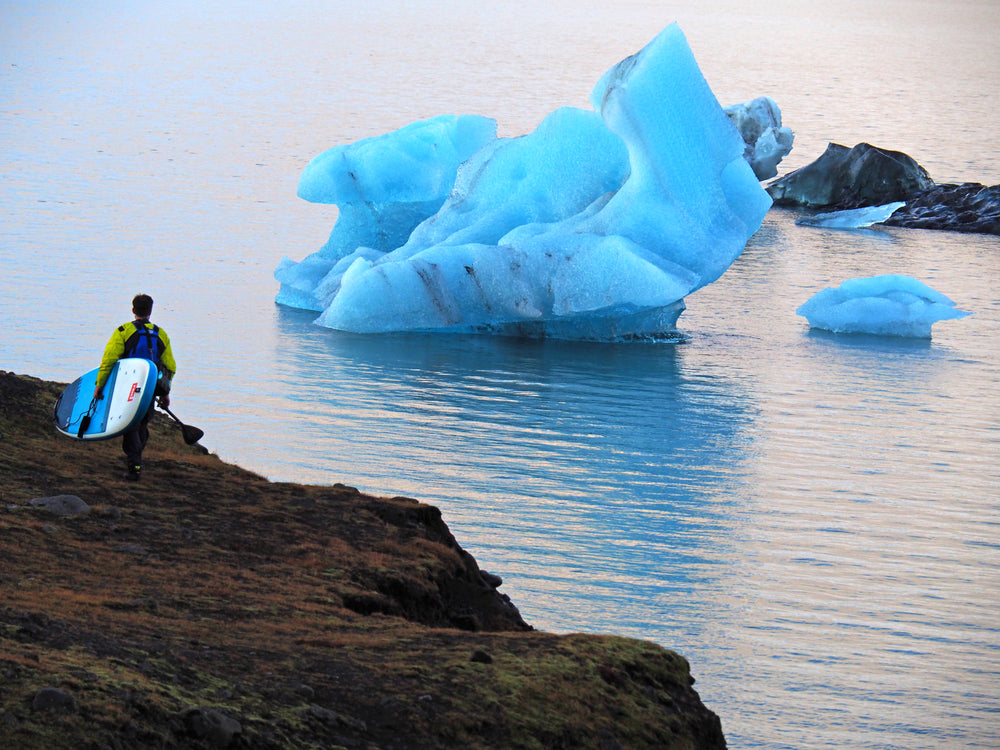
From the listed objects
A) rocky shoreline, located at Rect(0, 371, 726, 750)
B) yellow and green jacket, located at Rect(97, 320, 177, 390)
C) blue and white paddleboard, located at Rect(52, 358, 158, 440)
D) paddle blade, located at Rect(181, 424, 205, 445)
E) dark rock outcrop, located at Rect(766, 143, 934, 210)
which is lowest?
rocky shoreline, located at Rect(0, 371, 726, 750)

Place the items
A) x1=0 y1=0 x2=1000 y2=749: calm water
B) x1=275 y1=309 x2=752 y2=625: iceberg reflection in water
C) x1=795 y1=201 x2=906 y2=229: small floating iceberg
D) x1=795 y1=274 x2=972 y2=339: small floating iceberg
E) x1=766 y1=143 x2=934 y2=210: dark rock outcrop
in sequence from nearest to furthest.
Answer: x1=0 y1=0 x2=1000 y2=749: calm water
x1=275 y1=309 x2=752 y2=625: iceberg reflection in water
x1=795 y1=274 x2=972 y2=339: small floating iceberg
x1=795 y1=201 x2=906 y2=229: small floating iceberg
x1=766 y1=143 x2=934 y2=210: dark rock outcrop

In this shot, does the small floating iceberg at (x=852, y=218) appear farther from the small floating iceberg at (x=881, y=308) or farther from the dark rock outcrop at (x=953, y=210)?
the small floating iceberg at (x=881, y=308)

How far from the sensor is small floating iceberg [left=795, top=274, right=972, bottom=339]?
22.0 meters

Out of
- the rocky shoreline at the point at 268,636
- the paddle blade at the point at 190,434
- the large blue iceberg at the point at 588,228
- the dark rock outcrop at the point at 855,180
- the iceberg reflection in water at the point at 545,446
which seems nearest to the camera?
the rocky shoreline at the point at 268,636

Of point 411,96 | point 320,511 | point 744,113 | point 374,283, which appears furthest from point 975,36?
point 320,511

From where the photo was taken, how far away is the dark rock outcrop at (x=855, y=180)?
121ft

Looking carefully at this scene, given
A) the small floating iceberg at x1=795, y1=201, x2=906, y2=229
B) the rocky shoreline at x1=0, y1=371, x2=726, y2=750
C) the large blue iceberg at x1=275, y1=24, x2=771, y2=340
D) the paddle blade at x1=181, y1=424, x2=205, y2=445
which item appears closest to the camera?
the rocky shoreline at x1=0, y1=371, x2=726, y2=750

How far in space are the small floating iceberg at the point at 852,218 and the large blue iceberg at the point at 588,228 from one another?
14.8 m

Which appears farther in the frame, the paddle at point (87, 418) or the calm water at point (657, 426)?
the calm water at point (657, 426)

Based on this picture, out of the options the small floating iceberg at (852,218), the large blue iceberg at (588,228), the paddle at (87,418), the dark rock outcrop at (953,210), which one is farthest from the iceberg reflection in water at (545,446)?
the dark rock outcrop at (953,210)

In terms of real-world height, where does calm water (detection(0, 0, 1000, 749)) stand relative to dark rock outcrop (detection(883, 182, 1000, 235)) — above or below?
below

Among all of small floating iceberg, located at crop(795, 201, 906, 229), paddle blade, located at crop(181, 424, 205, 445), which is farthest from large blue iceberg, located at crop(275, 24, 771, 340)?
small floating iceberg, located at crop(795, 201, 906, 229)

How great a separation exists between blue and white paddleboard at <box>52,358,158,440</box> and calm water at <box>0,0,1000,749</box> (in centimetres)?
320

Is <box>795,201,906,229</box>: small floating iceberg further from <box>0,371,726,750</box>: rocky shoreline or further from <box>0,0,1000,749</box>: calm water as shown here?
<box>0,371,726,750</box>: rocky shoreline
